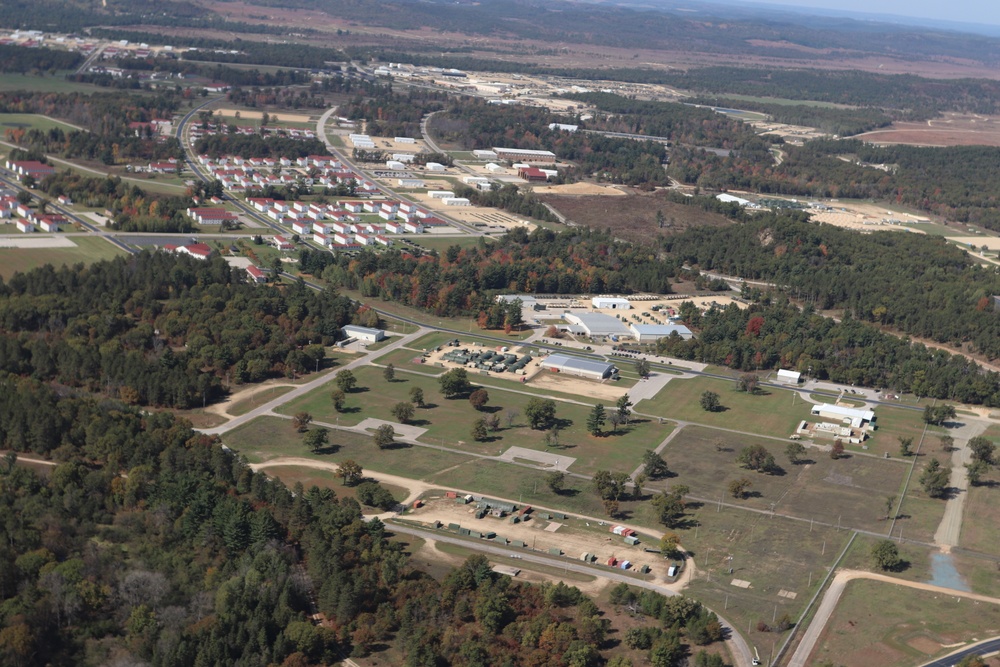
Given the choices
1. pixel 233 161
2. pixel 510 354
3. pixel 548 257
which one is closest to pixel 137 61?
pixel 233 161

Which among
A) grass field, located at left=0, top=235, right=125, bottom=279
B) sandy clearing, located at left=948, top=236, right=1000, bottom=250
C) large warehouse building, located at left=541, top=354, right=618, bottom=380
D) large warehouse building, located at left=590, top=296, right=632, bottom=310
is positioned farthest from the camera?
sandy clearing, located at left=948, top=236, right=1000, bottom=250

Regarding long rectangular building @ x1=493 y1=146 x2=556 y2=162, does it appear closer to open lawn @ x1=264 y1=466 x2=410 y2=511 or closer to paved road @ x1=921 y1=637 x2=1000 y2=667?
open lawn @ x1=264 y1=466 x2=410 y2=511

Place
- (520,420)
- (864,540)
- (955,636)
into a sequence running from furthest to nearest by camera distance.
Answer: (520,420) < (864,540) < (955,636)

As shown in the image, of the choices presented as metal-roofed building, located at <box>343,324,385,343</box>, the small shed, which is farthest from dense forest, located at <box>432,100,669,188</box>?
metal-roofed building, located at <box>343,324,385,343</box>

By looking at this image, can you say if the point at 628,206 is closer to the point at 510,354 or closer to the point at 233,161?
the point at 233,161

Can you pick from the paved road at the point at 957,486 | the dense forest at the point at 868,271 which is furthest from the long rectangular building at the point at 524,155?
the paved road at the point at 957,486
